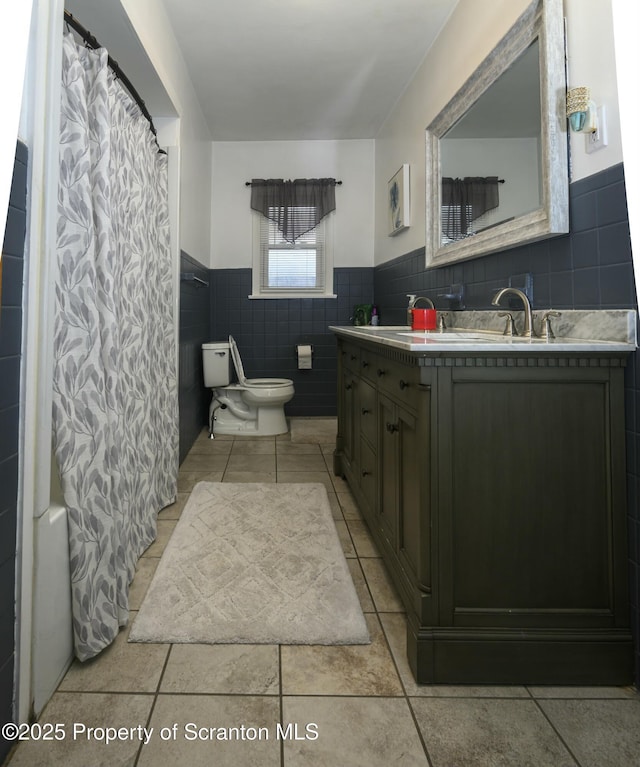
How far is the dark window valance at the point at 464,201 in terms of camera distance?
200 cm

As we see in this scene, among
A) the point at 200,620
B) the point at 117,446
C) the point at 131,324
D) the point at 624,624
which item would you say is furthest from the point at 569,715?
the point at 131,324

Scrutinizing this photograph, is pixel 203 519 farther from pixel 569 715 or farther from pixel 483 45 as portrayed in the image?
pixel 483 45

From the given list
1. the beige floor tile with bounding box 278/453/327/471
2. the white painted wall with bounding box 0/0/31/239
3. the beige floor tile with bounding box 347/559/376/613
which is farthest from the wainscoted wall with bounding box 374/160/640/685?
the beige floor tile with bounding box 278/453/327/471

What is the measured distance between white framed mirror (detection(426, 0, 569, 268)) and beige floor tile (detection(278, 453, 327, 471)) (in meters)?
1.46

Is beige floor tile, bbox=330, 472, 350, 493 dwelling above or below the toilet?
below

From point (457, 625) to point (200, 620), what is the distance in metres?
0.77

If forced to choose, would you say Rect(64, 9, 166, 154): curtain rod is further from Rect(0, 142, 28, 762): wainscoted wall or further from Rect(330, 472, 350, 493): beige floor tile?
Rect(330, 472, 350, 493): beige floor tile

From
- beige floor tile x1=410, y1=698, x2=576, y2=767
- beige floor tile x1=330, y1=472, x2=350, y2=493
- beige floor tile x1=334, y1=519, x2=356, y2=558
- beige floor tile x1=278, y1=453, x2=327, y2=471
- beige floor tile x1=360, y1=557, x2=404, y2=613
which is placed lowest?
beige floor tile x1=410, y1=698, x2=576, y2=767

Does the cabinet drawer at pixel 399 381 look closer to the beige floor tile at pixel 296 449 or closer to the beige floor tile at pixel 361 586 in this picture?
the beige floor tile at pixel 361 586

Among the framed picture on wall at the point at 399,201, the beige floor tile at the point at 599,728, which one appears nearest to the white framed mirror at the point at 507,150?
the framed picture on wall at the point at 399,201

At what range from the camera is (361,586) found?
1.65 meters

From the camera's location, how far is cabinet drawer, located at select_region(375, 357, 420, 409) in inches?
50.6

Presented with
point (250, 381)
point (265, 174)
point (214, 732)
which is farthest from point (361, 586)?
point (265, 174)

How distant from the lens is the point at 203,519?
7.09ft
